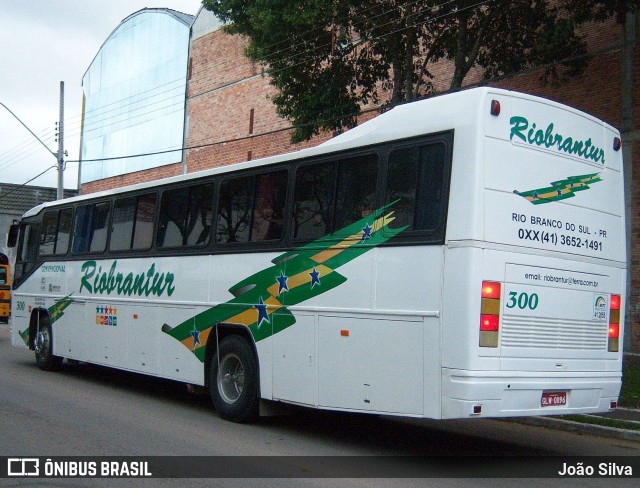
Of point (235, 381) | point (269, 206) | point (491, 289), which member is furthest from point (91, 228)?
point (491, 289)

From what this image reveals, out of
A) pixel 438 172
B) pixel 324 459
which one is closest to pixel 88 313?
pixel 324 459

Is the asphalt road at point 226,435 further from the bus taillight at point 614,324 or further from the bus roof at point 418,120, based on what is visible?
the bus roof at point 418,120

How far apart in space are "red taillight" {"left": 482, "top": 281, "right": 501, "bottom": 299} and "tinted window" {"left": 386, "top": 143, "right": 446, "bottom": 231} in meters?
0.75

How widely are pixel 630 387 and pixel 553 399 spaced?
625 centimetres

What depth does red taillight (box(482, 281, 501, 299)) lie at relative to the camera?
7773 millimetres

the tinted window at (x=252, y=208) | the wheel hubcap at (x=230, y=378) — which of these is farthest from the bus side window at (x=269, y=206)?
the wheel hubcap at (x=230, y=378)

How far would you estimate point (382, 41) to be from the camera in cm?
1855

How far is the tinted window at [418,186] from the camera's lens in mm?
8148

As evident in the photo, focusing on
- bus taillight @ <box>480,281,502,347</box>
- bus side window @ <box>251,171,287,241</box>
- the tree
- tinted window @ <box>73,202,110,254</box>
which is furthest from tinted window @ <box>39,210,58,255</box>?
bus taillight @ <box>480,281,502,347</box>

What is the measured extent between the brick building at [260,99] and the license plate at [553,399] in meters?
9.71

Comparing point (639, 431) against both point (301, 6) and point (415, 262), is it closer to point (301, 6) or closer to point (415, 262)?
point (415, 262)

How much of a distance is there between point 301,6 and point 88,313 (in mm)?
7498

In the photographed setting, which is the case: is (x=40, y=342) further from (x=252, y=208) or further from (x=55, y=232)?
(x=252, y=208)

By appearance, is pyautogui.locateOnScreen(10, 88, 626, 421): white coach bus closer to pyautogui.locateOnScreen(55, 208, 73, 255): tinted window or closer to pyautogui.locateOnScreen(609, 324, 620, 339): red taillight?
pyautogui.locateOnScreen(609, 324, 620, 339): red taillight
